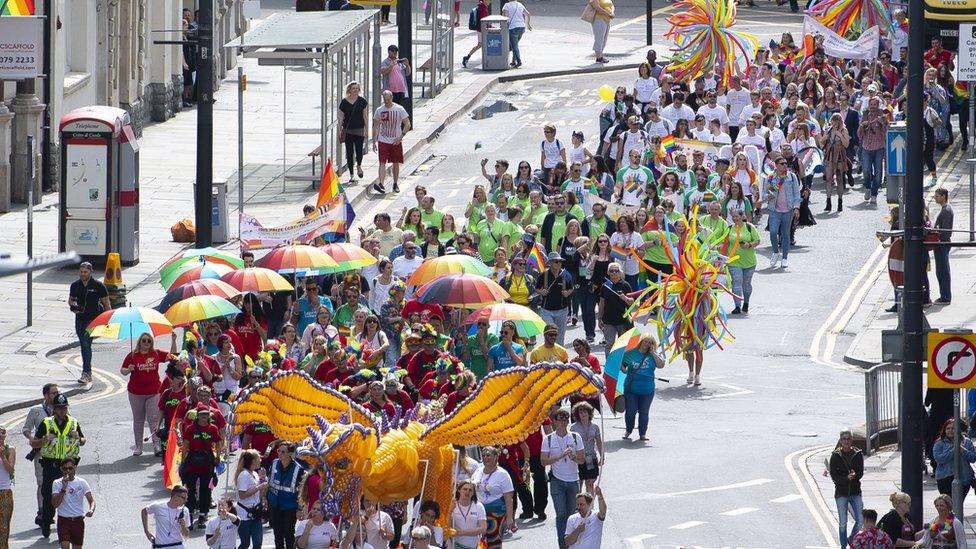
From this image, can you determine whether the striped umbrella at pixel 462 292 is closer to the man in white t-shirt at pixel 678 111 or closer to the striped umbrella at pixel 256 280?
the striped umbrella at pixel 256 280

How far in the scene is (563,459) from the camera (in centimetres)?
1802

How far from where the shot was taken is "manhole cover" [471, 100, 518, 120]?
4075 centimetres

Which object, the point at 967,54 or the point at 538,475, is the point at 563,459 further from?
the point at 967,54

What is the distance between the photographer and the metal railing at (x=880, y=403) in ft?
68.7

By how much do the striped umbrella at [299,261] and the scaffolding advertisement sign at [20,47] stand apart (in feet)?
21.9

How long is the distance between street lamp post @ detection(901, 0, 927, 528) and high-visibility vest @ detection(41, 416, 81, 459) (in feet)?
24.2

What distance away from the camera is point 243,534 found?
1731 cm

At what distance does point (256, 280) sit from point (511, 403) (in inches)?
291

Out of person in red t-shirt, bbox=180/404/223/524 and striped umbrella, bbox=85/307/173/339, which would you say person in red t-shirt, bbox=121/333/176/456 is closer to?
striped umbrella, bbox=85/307/173/339

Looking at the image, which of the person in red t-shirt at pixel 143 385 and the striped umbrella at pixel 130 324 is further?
the striped umbrella at pixel 130 324

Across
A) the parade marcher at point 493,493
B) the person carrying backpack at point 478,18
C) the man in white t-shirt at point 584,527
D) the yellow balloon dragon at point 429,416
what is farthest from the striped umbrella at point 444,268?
the person carrying backpack at point 478,18

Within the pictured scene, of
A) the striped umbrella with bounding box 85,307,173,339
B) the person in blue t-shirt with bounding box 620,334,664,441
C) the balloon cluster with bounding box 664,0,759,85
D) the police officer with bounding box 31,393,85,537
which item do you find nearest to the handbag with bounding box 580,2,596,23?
the balloon cluster with bounding box 664,0,759,85

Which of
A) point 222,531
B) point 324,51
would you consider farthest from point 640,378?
point 324,51

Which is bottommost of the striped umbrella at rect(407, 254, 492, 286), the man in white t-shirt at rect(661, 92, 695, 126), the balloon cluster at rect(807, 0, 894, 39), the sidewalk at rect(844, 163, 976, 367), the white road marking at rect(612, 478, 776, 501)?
the white road marking at rect(612, 478, 776, 501)
